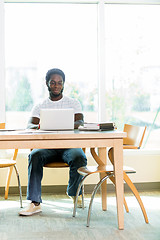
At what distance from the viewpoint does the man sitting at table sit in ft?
10.5

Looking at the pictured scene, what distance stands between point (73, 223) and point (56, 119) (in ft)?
2.67

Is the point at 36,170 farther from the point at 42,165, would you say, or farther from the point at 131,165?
the point at 131,165

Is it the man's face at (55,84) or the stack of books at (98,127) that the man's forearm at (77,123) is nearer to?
the stack of books at (98,127)

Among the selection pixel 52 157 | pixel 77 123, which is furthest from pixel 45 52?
pixel 52 157

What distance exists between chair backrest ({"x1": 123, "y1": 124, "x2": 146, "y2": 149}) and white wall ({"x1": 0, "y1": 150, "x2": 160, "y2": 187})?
0.72 metres

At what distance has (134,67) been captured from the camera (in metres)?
4.46

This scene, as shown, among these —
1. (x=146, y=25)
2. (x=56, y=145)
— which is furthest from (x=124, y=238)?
(x=146, y=25)

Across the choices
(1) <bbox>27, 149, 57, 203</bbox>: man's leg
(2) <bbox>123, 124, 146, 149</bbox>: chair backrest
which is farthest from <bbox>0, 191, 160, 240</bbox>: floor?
(2) <bbox>123, 124, 146, 149</bbox>: chair backrest

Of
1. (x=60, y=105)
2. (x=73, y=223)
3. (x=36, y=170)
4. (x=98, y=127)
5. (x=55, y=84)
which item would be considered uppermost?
(x=55, y=84)

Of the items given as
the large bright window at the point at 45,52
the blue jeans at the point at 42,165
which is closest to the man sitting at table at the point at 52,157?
the blue jeans at the point at 42,165

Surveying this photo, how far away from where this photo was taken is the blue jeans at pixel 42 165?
319 cm

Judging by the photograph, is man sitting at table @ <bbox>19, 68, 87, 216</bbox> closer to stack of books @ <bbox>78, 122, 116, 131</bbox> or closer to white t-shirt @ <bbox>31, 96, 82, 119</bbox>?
white t-shirt @ <bbox>31, 96, 82, 119</bbox>

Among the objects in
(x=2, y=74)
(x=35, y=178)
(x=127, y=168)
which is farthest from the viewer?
(x=2, y=74)

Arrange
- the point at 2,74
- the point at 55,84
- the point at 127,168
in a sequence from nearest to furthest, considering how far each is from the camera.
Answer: the point at 127,168 < the point at 55,84 < the point at 2,74
